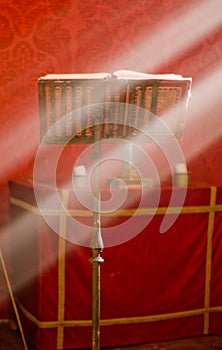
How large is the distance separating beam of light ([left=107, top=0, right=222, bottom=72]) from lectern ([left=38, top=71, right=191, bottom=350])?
1499 millimetres

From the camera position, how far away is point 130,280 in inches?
102

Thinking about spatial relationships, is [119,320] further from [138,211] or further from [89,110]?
[89,110]

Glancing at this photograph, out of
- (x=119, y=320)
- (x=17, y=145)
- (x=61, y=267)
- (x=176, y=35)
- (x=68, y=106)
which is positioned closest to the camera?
(x=68, y=106)

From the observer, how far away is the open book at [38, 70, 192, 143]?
1.59 meters

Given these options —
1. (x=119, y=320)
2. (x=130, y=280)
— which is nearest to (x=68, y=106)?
(x=130, y=280)

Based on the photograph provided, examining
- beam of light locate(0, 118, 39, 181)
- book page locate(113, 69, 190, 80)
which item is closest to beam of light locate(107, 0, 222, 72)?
beam of light locate(0, 118, 39, 181)

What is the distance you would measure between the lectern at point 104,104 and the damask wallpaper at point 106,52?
138 centimetres

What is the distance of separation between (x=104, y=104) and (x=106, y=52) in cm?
154

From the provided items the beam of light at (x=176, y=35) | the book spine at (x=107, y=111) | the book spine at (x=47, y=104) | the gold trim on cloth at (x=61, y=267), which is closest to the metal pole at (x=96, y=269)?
the book spine at (x=107, y=111)

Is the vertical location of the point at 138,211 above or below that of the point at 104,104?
below

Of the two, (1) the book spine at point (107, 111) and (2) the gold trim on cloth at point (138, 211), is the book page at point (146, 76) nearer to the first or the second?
(1) the book spine at point (107, 111)

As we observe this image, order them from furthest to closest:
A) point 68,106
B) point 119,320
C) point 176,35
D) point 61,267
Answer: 1. point 176,35
2. point 119,320
3. point 61,267
4. point 68,106

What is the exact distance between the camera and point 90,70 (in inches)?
121

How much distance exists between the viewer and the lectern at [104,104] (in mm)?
1593
